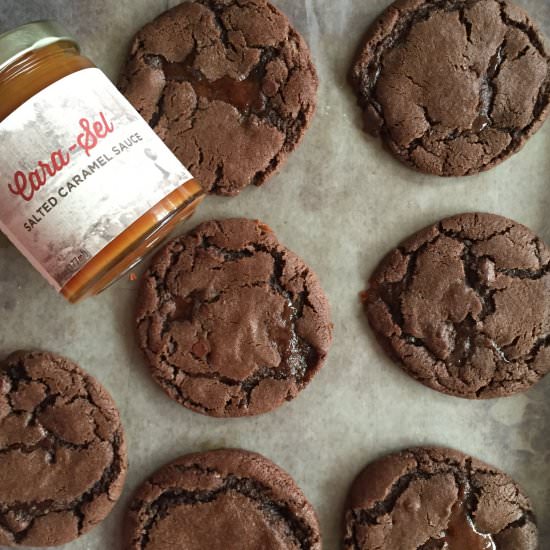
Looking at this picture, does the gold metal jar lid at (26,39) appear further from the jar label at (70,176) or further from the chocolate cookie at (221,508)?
the chocolate cookie at (221,508)

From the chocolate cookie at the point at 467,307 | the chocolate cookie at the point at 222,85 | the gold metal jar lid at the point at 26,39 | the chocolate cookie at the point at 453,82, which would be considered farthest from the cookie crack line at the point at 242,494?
the gold metal jar lid at the point at 26,39

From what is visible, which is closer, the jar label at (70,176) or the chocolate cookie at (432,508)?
the jar label at (70,176)

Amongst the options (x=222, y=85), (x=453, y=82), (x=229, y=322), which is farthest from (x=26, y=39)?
(x=453, y=82)

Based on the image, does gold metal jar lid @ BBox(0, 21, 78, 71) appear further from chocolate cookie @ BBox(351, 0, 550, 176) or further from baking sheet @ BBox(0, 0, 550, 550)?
chocolate cookie @ BBox(351, 0, 550, 176)

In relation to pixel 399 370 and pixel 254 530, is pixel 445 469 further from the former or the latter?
pixel 254 530

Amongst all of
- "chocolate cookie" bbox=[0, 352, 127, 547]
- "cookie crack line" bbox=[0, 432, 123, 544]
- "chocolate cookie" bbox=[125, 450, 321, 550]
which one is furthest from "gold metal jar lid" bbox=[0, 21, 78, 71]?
"chocolate cookie" bbox=[125, 450, 321, 550]

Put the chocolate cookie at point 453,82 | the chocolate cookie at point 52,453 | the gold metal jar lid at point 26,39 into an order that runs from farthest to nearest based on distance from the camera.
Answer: the chocolate cookie at point 453,82 < the chocolate cookie at point 52,453 < the gold metal jar lid at point 26,39

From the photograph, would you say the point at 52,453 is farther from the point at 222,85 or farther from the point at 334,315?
the point at 222,85
